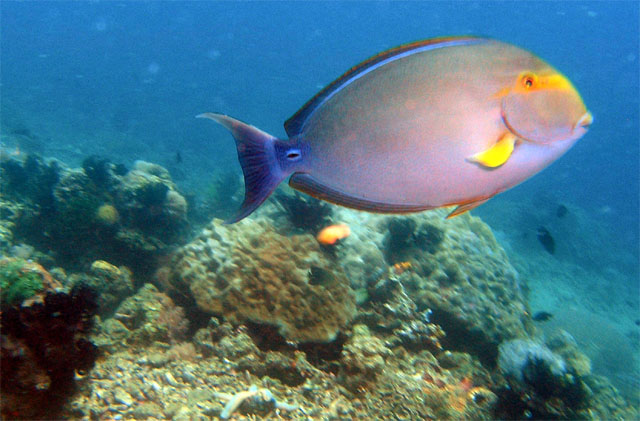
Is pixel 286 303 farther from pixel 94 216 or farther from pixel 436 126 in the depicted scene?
pixel 94 216

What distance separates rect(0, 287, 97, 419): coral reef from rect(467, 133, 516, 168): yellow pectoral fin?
8.34ft

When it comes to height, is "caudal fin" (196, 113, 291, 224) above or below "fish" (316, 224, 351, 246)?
below

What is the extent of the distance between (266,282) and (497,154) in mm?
3195

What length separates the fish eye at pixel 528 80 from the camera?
38.7 inches

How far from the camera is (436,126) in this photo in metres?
0.97

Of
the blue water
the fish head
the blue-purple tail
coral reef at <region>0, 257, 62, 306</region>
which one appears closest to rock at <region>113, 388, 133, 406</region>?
coral reef at <region>0, 257, 62, 306</region>

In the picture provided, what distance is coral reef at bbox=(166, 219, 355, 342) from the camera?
3539 millimetres

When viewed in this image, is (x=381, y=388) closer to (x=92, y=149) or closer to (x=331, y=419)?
(x=331, y=419)

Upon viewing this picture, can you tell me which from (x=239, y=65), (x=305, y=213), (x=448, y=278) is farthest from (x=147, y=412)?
(x=239, y=65)

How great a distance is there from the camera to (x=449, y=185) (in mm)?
987

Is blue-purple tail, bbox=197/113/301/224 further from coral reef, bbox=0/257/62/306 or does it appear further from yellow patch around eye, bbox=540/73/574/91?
A: coral reef, bbox=0/257/62/306

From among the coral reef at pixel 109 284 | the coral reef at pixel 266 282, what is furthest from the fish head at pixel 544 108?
the coral reef at pixel 109 284

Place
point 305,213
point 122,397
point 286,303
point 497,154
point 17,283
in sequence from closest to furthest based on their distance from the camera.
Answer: point 497,154, point 17,283, point 122,397, point 286,303, point 305,213

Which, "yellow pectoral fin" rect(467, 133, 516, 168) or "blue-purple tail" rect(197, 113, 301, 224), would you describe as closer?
"yellow pectoral fin" rect(467, 133, 516, 168)
